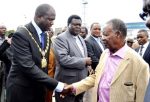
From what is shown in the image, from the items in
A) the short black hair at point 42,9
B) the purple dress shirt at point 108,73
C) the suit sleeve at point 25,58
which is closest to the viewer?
the purple dress shirt at point 108,73

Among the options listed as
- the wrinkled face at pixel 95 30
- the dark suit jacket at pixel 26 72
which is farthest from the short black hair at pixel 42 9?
the wrinkled face at pixel 95 30

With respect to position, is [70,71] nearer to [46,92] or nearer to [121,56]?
[46,92]

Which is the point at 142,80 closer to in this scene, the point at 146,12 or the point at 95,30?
the point at 146,12

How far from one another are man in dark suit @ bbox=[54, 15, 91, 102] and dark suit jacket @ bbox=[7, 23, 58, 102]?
1448mm

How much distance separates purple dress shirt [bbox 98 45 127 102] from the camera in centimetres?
362

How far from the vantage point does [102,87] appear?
3.64 metres

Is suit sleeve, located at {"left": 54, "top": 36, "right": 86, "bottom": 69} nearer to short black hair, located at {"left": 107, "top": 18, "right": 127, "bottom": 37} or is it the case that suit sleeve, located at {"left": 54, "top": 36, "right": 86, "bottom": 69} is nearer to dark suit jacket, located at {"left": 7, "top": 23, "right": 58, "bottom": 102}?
dark suit jacket, located at {"left": 7, "top": 23, "right": 58, "bottom": 102}

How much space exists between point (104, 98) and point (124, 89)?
0.28 metres

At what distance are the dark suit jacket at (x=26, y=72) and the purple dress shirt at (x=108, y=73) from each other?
2.88ft

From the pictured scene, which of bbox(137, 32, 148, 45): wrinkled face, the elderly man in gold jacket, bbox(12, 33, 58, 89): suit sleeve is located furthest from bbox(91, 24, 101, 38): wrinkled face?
the elderly man in gold jacket

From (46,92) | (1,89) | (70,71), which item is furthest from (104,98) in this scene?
(1,89)

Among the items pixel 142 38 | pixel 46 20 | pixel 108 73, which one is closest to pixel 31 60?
pixel 46 20

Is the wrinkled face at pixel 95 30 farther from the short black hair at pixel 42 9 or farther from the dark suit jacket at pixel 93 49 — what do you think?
the short black hair at pixel 42 9

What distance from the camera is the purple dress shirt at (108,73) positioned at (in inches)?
142
